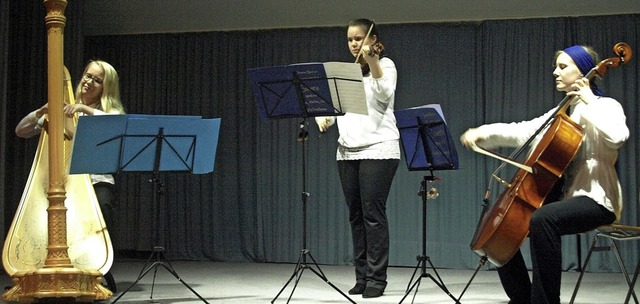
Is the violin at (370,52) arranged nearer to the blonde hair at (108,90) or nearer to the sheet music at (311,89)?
the sheet music at (311,89)

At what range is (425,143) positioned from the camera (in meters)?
4.20

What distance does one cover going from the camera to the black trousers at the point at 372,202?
14.5 feet

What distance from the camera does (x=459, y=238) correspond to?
7195 mm

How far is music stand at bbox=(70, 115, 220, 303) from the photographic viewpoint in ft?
12.1

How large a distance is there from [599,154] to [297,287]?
238 centimetres

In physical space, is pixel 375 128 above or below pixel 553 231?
above

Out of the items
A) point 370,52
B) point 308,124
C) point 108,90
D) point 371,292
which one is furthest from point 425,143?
point 308,124

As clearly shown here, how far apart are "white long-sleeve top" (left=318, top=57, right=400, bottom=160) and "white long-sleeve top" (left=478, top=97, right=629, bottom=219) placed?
1194 mm

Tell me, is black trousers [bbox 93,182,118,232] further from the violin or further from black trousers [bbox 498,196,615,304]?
black trousers [bbox 498,196,615,304]

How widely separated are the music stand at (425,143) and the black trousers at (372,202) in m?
0.21

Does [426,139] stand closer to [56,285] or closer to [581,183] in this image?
[581,183]

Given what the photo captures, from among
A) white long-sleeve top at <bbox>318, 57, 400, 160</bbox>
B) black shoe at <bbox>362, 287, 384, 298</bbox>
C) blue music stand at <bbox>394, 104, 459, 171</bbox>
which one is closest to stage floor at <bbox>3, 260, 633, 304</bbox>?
black shoe at <bbox>362, 287, 384, 298</bbox>

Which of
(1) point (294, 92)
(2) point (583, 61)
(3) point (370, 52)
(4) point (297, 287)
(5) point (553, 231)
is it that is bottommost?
(4) point (297, 287)

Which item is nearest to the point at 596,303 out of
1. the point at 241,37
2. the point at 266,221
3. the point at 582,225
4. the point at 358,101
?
the point at 582,225
